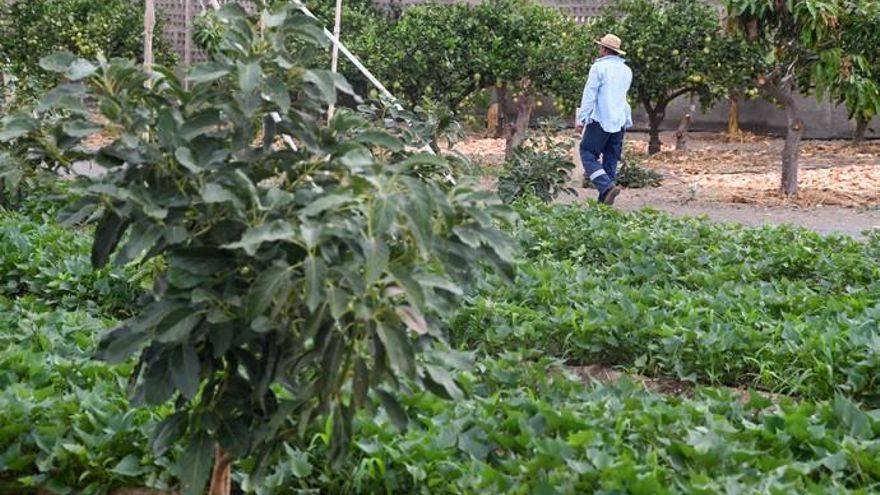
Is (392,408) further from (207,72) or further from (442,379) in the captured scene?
(207,72)

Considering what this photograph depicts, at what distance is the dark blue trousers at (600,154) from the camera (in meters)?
11.5

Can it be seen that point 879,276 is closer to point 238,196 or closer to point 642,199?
point 238,196

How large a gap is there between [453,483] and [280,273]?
1.08m

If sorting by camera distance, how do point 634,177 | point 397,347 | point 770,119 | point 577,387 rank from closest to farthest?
point 397,347
point 577,387
point 634,177
point 770,119

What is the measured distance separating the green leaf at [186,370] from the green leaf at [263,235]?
1.04 feet

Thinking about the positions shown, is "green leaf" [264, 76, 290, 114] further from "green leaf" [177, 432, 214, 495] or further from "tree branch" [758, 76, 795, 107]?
"tree branch" [758, 76, 795, 107]

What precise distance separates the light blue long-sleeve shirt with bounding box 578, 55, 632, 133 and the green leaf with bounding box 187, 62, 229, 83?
8507mm

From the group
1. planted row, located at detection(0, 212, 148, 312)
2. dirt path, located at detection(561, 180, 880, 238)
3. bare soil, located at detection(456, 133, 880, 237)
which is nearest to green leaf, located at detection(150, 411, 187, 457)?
planted row, located at detection(0, 212, 148, 312)

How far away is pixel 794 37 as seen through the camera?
11.8 m

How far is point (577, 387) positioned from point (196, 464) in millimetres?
1679

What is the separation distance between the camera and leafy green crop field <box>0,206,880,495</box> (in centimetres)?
375

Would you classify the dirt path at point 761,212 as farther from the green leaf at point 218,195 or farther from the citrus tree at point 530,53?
the green leaf at point 218,195

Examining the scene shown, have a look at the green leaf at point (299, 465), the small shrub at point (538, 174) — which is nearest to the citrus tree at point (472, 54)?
the small shrub at point (538, 174)

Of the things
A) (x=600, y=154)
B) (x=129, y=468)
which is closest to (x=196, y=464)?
(x=129, y=468)
